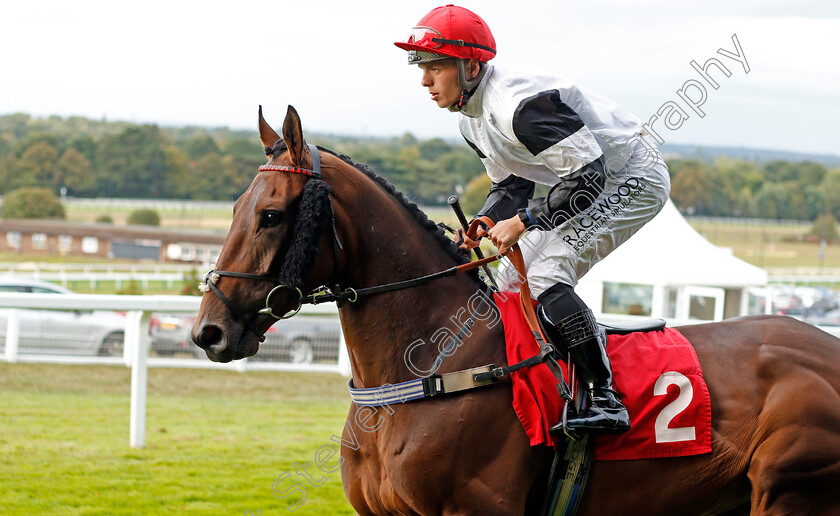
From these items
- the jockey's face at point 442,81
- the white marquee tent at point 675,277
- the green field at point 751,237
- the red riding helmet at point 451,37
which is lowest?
the green field at point 751,237

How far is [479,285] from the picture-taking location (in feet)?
9.46

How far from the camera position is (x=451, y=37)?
8.80 feet

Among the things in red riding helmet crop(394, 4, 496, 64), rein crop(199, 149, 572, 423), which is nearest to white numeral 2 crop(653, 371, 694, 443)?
rein crop(199, 149, 572, 423)

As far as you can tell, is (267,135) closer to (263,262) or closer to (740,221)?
(263,262)

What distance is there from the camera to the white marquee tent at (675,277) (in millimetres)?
10031

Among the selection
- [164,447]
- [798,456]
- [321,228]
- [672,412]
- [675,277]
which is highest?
[321,228]

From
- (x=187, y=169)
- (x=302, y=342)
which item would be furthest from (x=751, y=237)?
(x=302, y=342)

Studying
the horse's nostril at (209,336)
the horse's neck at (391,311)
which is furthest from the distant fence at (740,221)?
the horse's nostril at (209,336)

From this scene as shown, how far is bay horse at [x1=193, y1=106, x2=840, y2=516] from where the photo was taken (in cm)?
249

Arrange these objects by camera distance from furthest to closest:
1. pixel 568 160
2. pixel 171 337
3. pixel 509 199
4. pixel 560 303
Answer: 1. pixel 171 337
2. pixel 509 199
3. pixel 560 303
4. pixel 568 160

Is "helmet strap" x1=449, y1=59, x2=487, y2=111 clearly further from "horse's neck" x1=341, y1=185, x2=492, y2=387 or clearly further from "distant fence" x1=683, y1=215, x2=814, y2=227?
"distant fence" x1=683, y1=215, x2=814, y2=227

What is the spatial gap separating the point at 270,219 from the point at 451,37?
2.88ft

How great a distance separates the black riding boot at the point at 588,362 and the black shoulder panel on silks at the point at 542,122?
1.69ft

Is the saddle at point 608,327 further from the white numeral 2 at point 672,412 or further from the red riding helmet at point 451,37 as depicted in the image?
the red riding helmet at point 451,37
